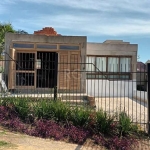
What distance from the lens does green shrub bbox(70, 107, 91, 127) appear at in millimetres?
6980

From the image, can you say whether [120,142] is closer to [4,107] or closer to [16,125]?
[16,125]

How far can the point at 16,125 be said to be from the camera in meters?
6.94

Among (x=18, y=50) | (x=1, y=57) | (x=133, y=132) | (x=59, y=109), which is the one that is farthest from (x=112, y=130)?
(x=1, y=57)

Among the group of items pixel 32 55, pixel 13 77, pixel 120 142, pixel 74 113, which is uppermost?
pixel 32 55

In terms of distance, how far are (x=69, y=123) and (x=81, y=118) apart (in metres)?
0.38

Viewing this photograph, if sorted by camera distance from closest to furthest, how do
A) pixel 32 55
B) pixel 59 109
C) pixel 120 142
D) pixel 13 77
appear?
1. pixel 120 142
2. pixel 59 109
3. pixel 13 77
4. pixel 32 55

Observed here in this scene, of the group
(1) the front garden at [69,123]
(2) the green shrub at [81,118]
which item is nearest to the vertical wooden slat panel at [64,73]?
(1) the front garden at [69,123]

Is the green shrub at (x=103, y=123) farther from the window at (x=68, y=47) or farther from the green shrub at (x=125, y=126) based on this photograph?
the window at (x=68, y=47)

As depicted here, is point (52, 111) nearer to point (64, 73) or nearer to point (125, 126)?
point (125, 126)

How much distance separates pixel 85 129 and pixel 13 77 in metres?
8.15

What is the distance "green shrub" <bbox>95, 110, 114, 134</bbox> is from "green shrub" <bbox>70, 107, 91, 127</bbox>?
0.92ft

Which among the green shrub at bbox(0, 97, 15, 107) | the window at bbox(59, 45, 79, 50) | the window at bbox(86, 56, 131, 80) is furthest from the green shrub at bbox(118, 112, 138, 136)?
the window at bbox(86, 56, 131, 80)

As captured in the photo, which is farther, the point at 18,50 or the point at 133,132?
the point at 18,50

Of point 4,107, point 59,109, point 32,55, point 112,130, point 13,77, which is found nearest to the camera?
point 112,130
